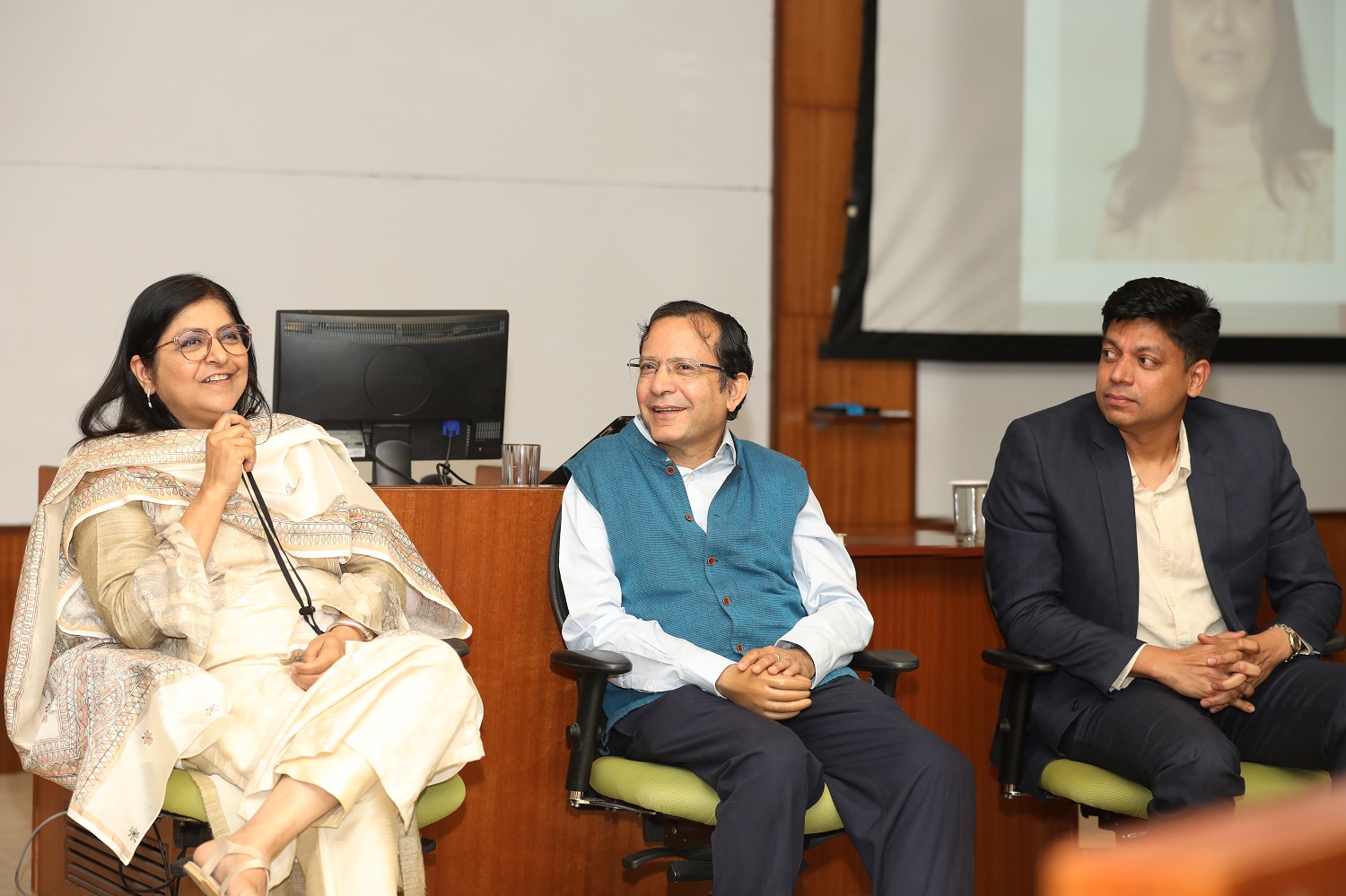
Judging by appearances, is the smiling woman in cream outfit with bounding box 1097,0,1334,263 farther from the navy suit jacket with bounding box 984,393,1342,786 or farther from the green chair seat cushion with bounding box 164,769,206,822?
the green chair seat cushion with bounding box 164,769,206,822

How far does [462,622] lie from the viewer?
2451 mm

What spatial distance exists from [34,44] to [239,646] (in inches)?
123

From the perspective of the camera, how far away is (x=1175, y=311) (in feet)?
8.50

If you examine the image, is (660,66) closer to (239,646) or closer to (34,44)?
(34,44)

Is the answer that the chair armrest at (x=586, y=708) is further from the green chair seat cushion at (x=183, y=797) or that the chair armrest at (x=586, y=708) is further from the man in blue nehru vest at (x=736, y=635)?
the green chair seat cushion at (x=183, y=797)

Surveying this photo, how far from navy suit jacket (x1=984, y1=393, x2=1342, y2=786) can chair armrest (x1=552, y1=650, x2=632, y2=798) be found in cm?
86

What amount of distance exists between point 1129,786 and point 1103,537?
52 cm

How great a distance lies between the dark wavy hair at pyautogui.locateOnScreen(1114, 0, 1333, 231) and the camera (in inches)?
200

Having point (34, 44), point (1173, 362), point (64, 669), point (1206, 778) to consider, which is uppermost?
point (34, 44)

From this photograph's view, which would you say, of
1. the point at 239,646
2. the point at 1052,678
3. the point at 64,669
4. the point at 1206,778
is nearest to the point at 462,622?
the point at 239,646

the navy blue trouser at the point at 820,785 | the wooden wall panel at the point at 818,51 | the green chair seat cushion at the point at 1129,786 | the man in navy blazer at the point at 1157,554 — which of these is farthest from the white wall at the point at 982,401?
the navy blue trouser at the point at 820,785

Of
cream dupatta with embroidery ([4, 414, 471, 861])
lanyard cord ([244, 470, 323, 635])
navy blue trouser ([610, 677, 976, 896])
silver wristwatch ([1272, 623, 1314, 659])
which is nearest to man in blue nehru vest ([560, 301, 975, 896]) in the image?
navy blue trouser ([610, 677, 976, 896])

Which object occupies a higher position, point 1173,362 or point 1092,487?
point 1173,362

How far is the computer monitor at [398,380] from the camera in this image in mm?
2812
